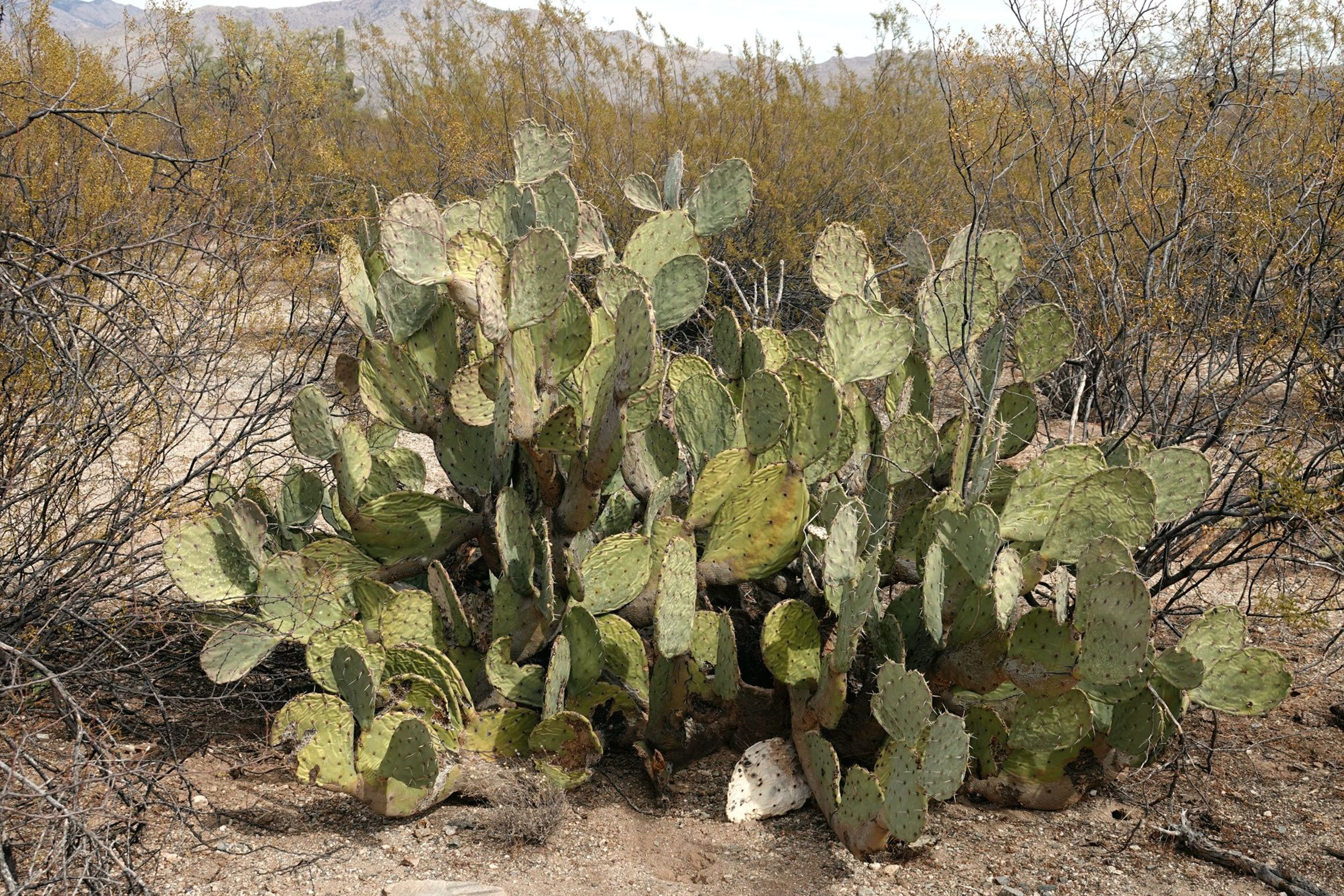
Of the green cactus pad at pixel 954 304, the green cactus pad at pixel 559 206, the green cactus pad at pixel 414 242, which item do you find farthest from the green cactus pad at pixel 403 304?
the green cactus pad at pixel 954 304

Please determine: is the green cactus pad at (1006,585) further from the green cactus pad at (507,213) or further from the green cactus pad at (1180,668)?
the green cactus pad at (507,213)

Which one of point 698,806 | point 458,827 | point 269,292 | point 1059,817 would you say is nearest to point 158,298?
point 269,292

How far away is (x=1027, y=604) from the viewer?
3.52 meters

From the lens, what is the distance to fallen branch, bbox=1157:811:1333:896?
2.54 meters

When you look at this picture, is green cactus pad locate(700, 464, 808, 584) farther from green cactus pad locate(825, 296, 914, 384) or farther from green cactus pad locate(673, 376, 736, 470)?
green cactus pad locate(825, 296, 914, 384)

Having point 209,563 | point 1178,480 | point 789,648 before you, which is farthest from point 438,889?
point 1178,480

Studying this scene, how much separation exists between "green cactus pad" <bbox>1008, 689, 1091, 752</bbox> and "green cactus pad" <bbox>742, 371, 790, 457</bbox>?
0.93 m

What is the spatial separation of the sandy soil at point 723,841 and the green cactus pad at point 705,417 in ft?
2.91

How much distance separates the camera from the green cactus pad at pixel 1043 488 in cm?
303

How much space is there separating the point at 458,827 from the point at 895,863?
1104 millimetres

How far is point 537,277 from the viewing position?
2.80m

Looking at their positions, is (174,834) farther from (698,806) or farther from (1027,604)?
(1027,604)

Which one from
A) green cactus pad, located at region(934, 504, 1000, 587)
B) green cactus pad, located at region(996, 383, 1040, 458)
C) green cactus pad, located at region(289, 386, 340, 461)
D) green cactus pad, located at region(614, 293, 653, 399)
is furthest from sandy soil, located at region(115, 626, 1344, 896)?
green cactus pad, located at region(614, 293, 653, 399)

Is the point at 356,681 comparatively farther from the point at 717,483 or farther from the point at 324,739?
the point at 717,483
